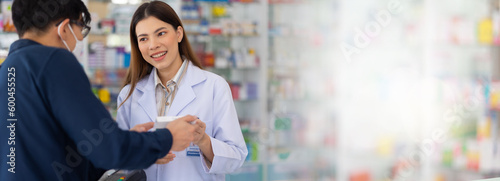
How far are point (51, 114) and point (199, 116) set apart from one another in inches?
28.1

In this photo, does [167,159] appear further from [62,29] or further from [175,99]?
[62,29]

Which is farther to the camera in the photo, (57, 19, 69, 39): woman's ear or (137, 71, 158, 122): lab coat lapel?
(137, 71, 158, 122): lab coat lapel

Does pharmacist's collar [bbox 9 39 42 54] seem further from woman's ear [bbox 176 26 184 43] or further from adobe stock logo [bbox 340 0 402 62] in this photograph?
adobe stock logo [bbox 340 0 402 62]

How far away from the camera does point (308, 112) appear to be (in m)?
5.91

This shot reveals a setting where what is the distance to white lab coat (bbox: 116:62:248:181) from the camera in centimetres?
191

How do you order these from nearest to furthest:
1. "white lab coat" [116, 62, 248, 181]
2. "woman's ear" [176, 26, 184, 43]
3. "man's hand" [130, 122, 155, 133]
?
"man's hand" [130, 122, 155, 133] < "white lab coat" [116, 62, 248, 181] < "woman's ear" [176, 26, 184, 43]

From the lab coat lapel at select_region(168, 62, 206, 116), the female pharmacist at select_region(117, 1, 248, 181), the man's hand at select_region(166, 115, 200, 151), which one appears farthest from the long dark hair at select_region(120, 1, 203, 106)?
the man's hand at select_region(166, 115, 200, 151)

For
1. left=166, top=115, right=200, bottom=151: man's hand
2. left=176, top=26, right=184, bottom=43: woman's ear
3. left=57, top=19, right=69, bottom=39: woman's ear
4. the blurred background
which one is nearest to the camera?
left=57, top=19, right=69, bottom=39: woman's ear

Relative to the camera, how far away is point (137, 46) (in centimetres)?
207

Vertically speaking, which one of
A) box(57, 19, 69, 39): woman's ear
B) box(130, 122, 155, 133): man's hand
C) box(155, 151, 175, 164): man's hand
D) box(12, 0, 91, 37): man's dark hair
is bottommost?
box(155, 151, 175, 164): man's hand

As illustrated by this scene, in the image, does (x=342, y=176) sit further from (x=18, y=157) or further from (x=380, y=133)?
(x=18, y=157)

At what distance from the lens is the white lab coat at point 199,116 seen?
6.26ft

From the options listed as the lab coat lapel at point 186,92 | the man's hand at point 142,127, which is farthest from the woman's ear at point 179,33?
the man's hand at point 142,127

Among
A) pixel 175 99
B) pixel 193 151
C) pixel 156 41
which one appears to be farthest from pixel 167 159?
pixel 156 41
